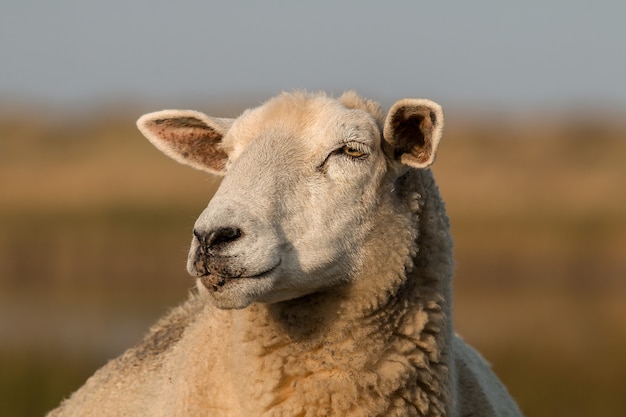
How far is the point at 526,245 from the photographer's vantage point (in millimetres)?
34812

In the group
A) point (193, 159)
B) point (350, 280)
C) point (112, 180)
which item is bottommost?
point (112, 180)

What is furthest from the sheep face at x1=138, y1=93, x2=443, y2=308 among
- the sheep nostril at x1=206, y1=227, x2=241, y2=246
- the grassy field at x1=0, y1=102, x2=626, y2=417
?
the grassy field at x1=0, y1=102, x2=626, y2=417

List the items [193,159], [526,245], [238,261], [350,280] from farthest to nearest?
[526,245]
[193,159]
[350,280]
[238,261]

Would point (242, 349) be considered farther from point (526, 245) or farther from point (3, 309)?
point (526, 245)

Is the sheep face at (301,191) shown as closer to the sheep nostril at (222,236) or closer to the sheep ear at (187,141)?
the sheep nostril at (222,236)

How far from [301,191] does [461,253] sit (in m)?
29.3

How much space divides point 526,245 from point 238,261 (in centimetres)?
3085

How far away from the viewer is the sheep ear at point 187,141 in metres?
5.95

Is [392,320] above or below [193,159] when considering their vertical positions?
below

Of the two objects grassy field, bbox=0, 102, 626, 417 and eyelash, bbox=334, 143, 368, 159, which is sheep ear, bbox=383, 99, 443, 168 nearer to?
eyelash, bbox=334, 143, 368, 159

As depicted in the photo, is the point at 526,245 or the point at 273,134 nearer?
the point at 273,134

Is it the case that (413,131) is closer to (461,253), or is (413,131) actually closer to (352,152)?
(352,152)

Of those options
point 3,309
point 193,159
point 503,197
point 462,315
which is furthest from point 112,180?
point 193,159

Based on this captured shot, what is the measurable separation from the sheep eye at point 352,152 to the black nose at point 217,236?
799 mm
